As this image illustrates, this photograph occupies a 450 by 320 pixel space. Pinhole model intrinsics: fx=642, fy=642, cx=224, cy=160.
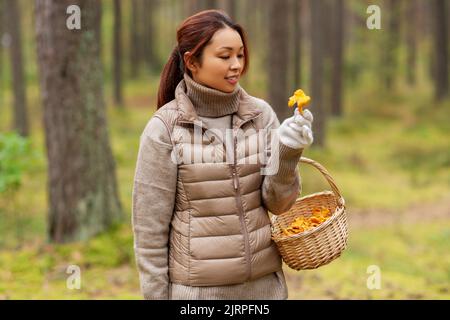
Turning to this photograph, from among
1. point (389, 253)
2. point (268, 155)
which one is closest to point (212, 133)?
point (268, 155)

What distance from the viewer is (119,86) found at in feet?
90.9

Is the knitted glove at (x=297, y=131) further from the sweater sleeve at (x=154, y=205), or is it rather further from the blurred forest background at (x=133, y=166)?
the blurred forest background at (x=133, y=166)

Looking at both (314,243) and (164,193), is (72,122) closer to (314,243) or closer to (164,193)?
(164,193)

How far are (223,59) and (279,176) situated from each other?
64 cm

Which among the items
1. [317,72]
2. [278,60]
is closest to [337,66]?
[317,72]

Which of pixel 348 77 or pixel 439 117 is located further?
pixel 348 77

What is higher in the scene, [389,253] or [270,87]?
[270,87]

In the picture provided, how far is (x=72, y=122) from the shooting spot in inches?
288

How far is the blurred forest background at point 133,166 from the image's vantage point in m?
7.24

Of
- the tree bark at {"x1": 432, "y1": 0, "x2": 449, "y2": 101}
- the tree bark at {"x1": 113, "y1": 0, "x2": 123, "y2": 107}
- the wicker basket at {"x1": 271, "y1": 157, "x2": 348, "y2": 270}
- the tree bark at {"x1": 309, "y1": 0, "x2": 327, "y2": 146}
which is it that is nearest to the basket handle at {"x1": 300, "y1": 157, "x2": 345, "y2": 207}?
the wicker basket at {"x1": 271, "y1": 157, "x2": 348, "y2": 270}

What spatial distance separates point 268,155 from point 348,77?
30027mm

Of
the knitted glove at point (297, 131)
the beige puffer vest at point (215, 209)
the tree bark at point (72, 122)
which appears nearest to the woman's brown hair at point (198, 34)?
the beige puffer vest at point (215, 209)

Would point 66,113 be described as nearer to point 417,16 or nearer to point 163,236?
point 163,236
